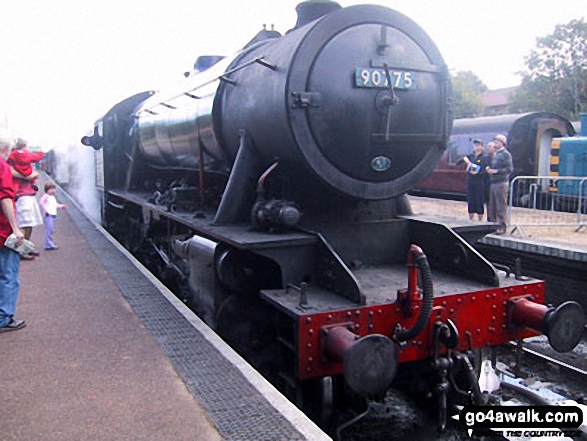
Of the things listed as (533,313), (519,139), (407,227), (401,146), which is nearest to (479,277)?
(533,313)

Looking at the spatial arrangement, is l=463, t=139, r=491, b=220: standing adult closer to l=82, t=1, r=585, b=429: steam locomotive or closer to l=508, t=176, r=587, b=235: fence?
l=508, t=176, r=587, b=235: fence

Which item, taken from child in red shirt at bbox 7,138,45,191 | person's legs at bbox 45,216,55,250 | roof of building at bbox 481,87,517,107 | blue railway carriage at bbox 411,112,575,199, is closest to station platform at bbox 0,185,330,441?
child in red shirt at bbox 7,138,45,191

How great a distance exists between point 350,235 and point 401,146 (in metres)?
0.80

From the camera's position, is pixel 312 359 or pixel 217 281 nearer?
pixel 312 359

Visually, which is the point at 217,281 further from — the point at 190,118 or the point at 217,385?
the point at 190,118

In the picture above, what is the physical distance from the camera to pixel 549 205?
14398 mm

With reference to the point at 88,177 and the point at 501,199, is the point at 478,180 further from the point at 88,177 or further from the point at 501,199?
the point at 88,177

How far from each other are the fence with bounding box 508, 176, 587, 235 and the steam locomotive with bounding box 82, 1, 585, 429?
232 inches

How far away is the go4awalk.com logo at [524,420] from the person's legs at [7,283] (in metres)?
3.60

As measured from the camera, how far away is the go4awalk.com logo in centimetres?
406

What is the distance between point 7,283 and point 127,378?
160 cm

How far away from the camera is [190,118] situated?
6.00 metres

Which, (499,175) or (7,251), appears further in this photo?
(499,175)

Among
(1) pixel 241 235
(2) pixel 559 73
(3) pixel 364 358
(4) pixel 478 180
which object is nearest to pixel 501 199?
(4) pixel 478 180
